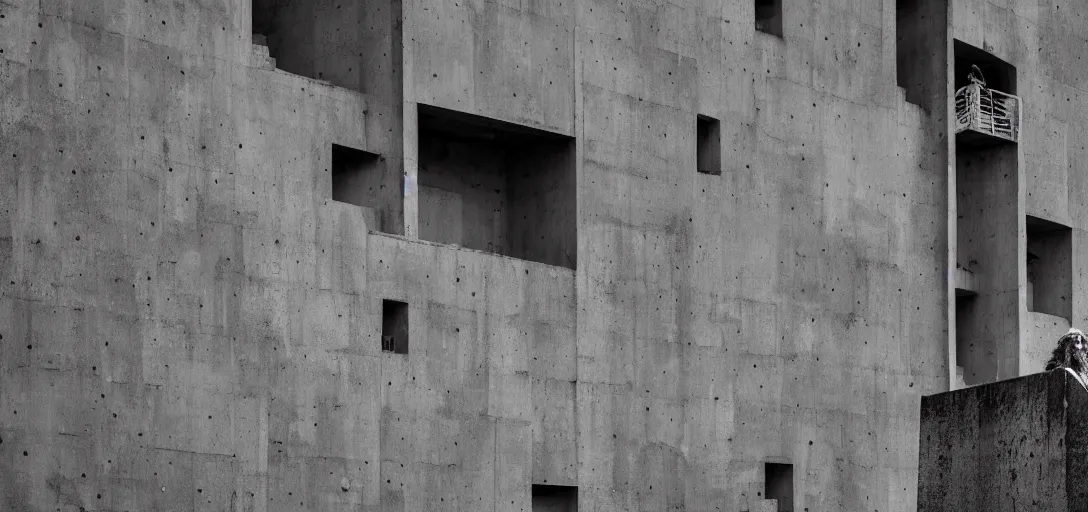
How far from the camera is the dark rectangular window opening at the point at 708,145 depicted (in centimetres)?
2670

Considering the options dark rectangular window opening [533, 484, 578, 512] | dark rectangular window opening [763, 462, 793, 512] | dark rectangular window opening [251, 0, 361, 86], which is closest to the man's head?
dark rectangular window opening [533, 484, 578, 512]

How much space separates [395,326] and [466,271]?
1.24 meters

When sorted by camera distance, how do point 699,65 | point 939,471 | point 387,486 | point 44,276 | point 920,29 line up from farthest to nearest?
point 920,29 < point 699,65 < point 387,486 < point 44,276 < point 939,471

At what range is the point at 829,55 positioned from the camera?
93.8ft

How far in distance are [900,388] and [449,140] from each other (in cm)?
869

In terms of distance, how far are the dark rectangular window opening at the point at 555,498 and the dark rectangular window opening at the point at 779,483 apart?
4063mm

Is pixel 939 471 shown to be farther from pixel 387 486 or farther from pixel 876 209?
pixel 876 209

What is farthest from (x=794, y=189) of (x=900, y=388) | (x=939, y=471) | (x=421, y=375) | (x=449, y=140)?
(x=939, y=471)

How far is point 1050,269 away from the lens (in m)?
32.9

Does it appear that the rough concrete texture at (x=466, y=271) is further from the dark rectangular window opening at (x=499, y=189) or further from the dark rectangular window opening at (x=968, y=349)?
the dark rectangular window opening at (x=968, y=349)

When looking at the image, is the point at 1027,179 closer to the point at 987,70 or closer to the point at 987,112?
the point at 987,112

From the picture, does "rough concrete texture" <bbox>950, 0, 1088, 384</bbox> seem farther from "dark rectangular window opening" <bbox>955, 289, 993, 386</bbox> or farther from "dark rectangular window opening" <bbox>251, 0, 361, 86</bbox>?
"dark rectangular window opening" <bbox>251, 0, 361, 86</bbox>

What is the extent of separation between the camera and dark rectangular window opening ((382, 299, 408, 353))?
22391mm

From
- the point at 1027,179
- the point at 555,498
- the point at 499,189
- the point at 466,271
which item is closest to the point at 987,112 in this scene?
the point at 1027,179
